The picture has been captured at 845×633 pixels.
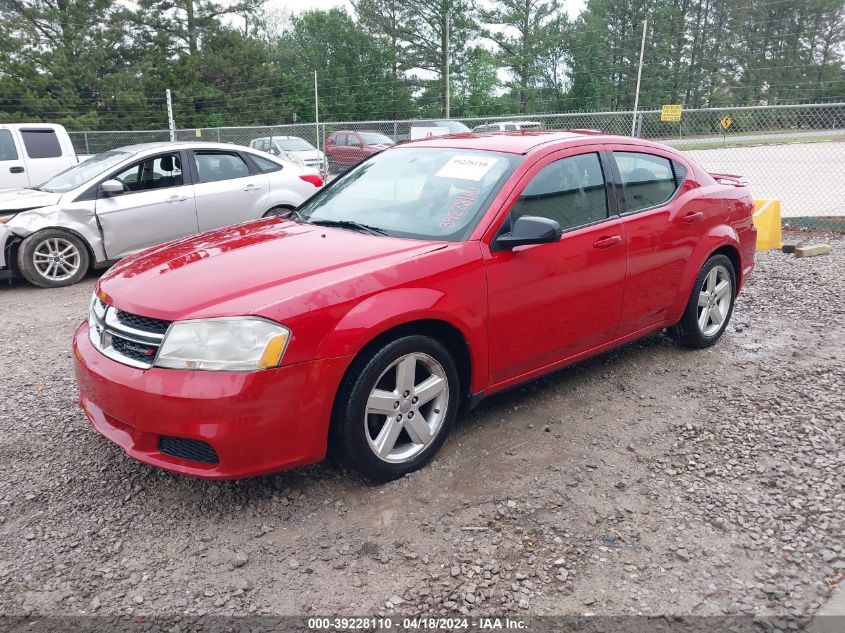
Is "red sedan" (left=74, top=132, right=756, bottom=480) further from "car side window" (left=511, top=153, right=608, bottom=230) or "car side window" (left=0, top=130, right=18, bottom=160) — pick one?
"car side window" (left=0, top=130, right=18, bottom=160)

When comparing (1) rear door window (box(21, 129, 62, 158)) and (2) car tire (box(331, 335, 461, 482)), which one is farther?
(1) rear door window (box(21, 129, 62, 158))

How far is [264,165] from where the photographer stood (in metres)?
8.48

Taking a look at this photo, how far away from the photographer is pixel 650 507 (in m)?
3.11

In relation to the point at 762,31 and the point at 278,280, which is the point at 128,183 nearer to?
the point at 278,280

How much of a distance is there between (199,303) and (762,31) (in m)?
50.4

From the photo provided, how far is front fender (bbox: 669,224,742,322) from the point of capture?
4.68 m

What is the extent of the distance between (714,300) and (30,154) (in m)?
10.8

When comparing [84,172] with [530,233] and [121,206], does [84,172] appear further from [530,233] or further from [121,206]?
[530,233]

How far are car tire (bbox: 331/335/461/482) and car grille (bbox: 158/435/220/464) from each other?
21.2 inches

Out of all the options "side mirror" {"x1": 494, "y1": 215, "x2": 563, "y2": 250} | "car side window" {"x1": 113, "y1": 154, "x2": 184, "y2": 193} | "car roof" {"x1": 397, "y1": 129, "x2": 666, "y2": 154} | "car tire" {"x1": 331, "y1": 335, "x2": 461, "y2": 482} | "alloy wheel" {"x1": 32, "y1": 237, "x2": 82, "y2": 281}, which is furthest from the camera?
"car side window" {"x1": 113, "y1": 154, "x2": 184, "y2": 193}

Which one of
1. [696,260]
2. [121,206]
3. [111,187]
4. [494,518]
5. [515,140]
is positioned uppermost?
[515,140]

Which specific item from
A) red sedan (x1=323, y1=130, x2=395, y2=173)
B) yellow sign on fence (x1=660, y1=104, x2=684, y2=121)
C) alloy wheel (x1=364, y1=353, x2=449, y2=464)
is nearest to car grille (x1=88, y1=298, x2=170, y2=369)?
alloy wheel (x1=364, y1=353, x2=449, y2=464)

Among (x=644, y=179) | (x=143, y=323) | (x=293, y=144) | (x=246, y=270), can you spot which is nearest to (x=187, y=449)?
(x=143, y=323)

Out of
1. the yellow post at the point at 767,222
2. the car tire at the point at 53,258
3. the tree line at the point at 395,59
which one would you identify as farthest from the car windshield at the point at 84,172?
the tree line at the point at 395,59
